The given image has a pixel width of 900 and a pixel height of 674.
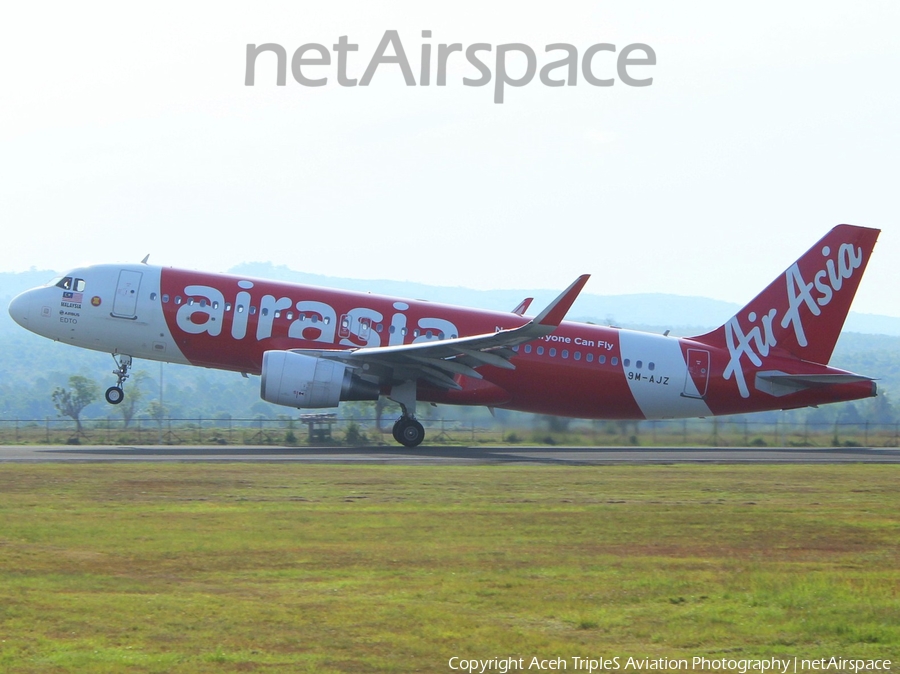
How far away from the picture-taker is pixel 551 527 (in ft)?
53.6

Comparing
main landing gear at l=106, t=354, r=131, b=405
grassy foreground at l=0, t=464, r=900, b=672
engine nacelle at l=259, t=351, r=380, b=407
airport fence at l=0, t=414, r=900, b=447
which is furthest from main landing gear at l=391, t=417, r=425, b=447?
grassy foreground at l=0, t=464, r=900, b=672

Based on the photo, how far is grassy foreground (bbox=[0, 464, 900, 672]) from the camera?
9.76 metres

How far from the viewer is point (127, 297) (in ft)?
104

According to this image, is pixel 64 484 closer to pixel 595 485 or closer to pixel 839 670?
pixel 595 485

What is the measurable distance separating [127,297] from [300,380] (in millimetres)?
5636

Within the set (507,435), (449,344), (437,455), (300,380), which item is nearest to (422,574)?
(437,455)

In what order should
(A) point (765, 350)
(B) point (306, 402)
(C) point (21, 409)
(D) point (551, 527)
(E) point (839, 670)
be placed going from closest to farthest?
(E) point (839, 670) → (D) point (551, 527) → (B) point (306, 402) → (A) point (765, 350) → (C) point (21, 409)

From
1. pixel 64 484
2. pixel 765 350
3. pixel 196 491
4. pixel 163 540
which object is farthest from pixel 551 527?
pixel 765 350

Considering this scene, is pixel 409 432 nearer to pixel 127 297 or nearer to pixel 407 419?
→ pixel 407 419

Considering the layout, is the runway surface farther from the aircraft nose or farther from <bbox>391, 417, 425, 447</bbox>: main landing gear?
the aircraft nose

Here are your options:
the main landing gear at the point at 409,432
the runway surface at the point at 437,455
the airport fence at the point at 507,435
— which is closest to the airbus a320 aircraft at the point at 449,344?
the main landing gear at the point at 409,432

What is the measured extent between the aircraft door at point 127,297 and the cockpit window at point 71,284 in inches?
46.5

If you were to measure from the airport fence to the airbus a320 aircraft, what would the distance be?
1840mm

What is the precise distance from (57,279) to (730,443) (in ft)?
72.6
